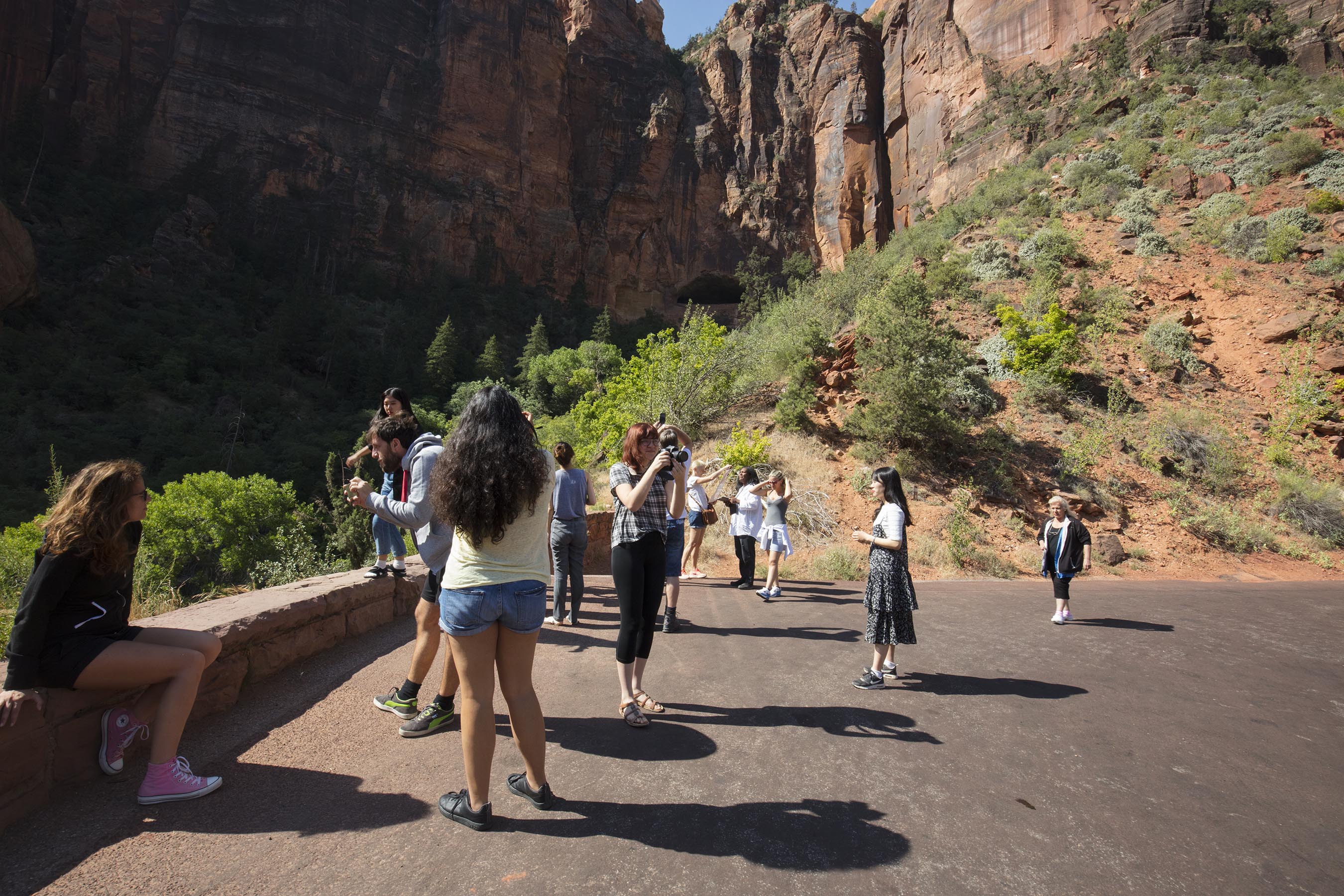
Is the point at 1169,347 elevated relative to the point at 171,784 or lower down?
elevated

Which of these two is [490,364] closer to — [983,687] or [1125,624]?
[1125,624]

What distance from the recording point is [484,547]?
2.46 m

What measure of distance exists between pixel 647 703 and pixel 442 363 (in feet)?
136

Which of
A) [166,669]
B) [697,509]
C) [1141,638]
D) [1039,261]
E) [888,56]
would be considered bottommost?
[1141,638]

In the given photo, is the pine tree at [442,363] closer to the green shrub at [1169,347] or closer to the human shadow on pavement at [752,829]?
the green shrub at [1169,347]

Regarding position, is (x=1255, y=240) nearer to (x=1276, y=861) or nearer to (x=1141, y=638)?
(x=1141, y=638)

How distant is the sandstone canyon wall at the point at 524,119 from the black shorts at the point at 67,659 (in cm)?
4700

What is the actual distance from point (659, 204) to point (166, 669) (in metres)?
57.3

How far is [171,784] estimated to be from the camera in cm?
258

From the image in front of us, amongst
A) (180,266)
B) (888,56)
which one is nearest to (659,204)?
(888,56)

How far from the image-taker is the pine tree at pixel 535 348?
141ft

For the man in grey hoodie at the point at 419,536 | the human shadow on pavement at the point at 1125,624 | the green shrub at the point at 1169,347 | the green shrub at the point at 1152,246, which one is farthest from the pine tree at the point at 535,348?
the man in grey hoodie at the point at 419,536

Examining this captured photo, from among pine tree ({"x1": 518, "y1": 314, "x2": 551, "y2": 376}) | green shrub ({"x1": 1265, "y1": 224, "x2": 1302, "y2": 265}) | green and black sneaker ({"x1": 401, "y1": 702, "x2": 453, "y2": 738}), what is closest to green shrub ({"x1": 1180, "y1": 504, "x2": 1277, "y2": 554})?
green shrub ({"x1": 1265, "y1": 224, "x2": 1302, "y2": 265})

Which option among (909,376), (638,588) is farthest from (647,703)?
(909,376)
